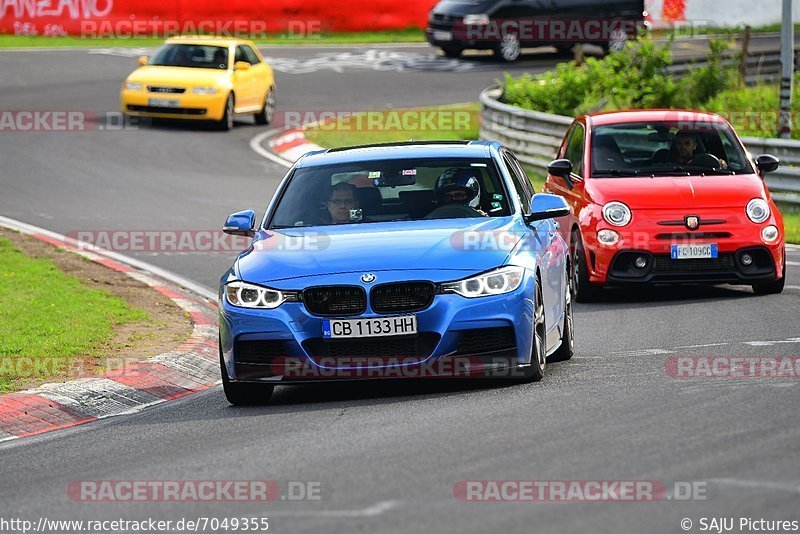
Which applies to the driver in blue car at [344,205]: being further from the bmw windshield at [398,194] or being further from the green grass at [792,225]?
the green grass at [792,225]

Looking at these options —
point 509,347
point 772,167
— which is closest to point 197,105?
point 772,167

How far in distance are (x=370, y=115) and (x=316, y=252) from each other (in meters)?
21.0

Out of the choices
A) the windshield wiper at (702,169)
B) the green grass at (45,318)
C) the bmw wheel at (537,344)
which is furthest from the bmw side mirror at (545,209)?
the windshield wiper at (702,169)

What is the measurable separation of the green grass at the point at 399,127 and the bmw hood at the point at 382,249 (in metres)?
17.4

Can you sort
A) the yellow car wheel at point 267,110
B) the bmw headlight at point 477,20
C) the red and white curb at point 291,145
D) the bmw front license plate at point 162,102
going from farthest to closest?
the bmw headlight at point 477,20, the yellow car wheel at point 267,110, the bmw front license plate at point 162,102, the red and white curb at point 291,145

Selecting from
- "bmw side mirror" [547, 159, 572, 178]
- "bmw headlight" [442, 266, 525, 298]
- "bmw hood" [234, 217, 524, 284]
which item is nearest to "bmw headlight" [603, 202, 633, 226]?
"bmw side mirror" [547, 159, 572, 178]

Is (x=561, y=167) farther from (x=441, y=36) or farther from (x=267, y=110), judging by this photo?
(x=441, y=36)

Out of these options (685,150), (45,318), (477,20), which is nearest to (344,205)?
(45,318)

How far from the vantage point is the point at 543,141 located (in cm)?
2409

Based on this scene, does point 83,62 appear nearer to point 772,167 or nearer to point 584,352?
point 772,167

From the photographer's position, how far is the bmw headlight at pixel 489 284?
8789 millimetres

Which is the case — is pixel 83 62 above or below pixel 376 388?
below

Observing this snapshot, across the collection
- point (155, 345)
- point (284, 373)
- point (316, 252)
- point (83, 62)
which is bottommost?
point (83, 62)

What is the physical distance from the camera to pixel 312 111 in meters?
31.2
